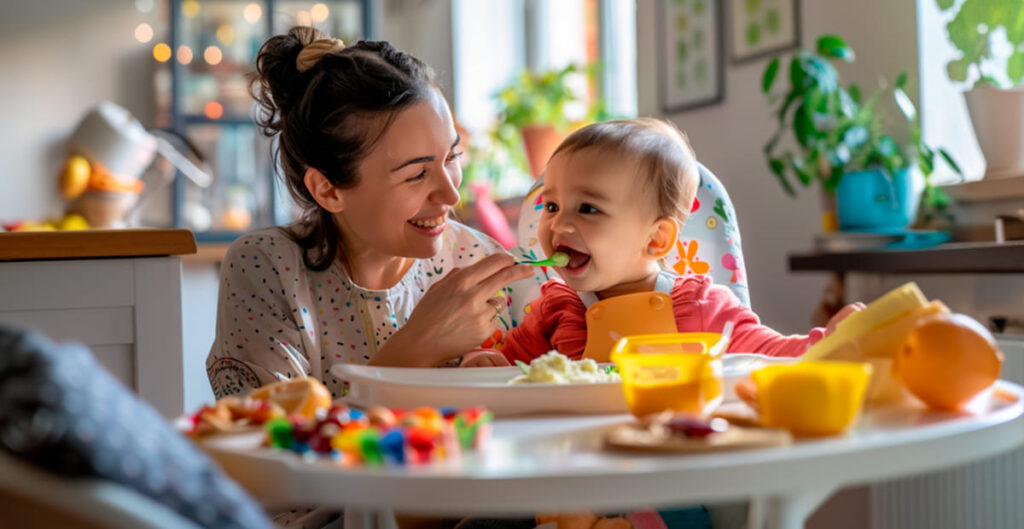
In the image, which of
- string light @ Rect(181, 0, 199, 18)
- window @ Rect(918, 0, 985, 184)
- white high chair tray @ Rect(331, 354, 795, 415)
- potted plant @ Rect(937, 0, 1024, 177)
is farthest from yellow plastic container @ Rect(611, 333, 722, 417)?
string light @ Rect(181, 0, 199, 18)

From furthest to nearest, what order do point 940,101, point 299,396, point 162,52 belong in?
point 162,52 < point 940,101 < point 299,396

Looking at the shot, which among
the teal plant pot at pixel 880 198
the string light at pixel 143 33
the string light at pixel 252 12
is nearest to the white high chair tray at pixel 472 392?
the teal plant pot at pixel 880 198

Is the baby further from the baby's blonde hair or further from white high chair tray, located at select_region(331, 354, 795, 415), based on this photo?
white high chair tray, located at select_region(331, 354, 795, 415)

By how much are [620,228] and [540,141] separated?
8.51 feet

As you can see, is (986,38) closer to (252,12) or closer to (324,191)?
(324,191)

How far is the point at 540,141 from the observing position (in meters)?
4.07

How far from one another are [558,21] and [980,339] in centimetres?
455

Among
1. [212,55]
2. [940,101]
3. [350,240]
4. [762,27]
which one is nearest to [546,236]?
[350,240]

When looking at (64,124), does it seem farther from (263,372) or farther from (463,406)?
(463,406)

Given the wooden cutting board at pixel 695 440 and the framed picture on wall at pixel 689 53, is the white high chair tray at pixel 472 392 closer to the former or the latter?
the wooden cutting board at pixel 695 440

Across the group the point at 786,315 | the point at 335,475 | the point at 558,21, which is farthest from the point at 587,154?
the point at 558,21

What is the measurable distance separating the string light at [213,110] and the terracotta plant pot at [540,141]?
8.55ft

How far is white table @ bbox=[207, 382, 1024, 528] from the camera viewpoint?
636 millimetres

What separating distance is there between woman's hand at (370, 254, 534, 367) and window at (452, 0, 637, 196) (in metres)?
2.75
